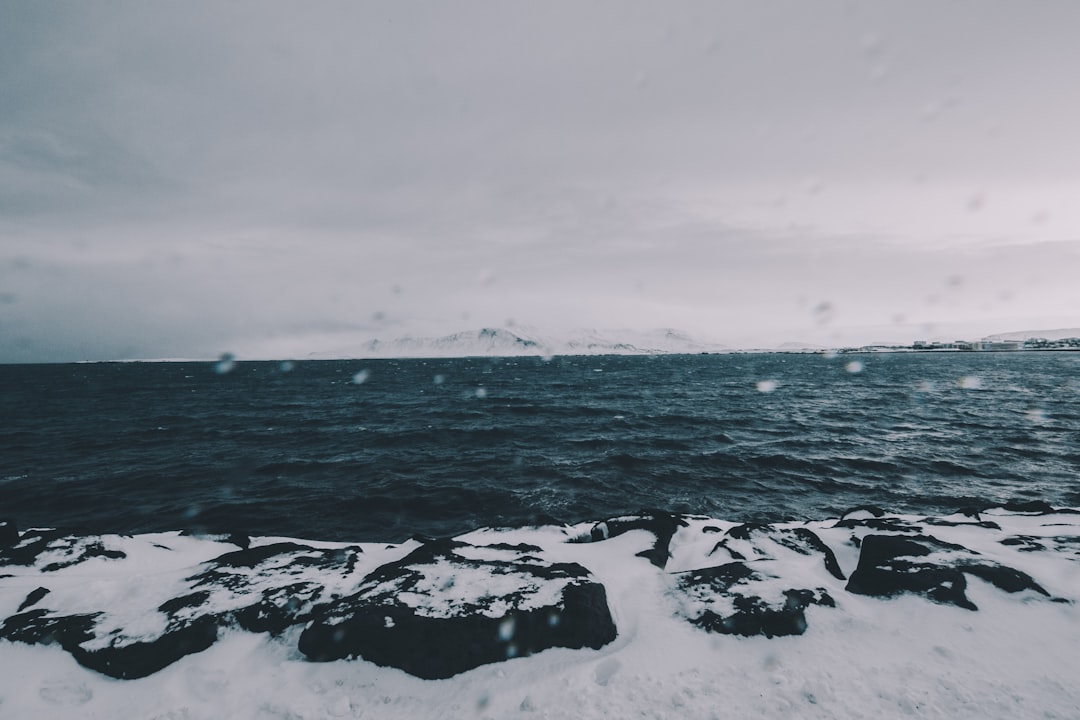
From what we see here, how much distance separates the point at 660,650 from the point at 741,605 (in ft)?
4.64

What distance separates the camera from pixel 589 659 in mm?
5379

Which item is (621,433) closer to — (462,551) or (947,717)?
(462,551)

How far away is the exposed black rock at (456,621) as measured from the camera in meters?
5.36

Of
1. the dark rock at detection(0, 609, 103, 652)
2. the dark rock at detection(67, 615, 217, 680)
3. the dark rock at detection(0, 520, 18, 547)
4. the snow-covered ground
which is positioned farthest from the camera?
the dark rock at detection(0, 520, 18, 547)

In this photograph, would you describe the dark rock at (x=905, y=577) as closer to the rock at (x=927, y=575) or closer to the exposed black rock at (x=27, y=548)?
the rock at (x=927, y=575)

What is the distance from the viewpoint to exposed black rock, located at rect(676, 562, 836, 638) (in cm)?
563

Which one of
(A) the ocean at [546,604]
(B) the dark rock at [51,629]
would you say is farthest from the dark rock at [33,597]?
(B) the dark rock at [51,629]

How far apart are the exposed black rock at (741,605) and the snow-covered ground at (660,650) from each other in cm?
4

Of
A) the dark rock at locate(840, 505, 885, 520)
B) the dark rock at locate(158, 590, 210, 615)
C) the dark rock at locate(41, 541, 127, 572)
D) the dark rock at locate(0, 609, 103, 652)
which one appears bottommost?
the dark rock at locate(840, 505, 885, 520)

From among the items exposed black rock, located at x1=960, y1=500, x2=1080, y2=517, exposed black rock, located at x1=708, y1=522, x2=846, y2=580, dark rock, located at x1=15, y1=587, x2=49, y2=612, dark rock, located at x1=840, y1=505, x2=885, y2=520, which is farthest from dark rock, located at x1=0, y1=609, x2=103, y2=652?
exposed black rock, located at x1=960, y1=500, x2=1080, y2=517

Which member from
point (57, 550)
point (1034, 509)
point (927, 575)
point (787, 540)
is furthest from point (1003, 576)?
point (57, 550)

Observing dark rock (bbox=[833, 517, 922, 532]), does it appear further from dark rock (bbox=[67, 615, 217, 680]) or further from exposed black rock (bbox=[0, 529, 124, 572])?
exposed black rock (bbox=[0, 529, 124, 572])

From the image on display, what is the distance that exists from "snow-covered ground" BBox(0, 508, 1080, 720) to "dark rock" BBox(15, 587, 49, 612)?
85 mm

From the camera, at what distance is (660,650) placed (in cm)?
545
